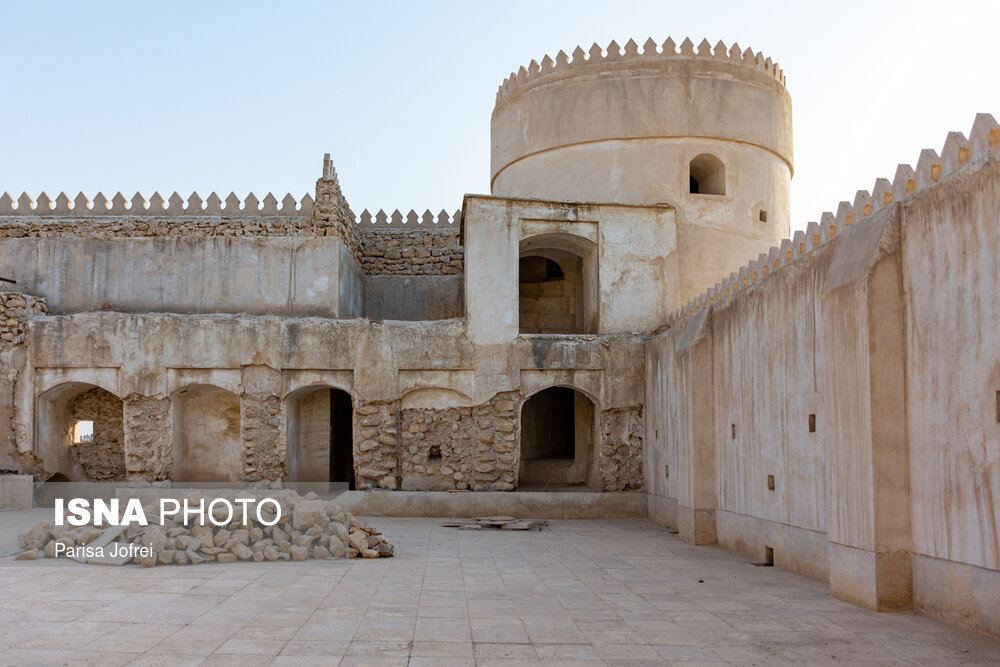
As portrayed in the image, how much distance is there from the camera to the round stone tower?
59.3ft

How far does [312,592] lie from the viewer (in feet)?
26.5

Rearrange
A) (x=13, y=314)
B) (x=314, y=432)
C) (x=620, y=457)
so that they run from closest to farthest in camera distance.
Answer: (x=620, y=457) → (x=13, y=314) → (x=314, y=432)

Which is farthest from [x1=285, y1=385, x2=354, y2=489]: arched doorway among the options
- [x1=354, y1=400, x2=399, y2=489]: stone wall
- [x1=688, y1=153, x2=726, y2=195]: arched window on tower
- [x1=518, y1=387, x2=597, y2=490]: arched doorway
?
[x1=688, y1=153, x2=726, y2=195]: arched window on tower

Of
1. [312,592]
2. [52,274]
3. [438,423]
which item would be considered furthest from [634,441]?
[52,274]

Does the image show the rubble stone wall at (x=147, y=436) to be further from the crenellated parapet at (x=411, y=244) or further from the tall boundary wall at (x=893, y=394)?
the tall boundary wall at (x=893, y=394)

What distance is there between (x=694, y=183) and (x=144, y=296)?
40.6ft

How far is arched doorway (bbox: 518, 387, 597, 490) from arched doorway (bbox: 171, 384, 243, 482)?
6.03 meters

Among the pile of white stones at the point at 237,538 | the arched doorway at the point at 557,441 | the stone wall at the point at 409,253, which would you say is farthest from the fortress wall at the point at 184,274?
the pile of white stones at the point at 237,538

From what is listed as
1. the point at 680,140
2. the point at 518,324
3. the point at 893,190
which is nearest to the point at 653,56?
the point at 680,140

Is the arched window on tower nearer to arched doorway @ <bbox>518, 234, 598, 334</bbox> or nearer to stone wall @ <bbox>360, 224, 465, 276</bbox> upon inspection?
arched doorway @ <bbox>518, 234, 598, 334</bbox>

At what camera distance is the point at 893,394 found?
23.9ft

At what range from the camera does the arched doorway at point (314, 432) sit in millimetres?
16844

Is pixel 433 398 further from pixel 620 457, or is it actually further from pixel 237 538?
pixel 237 538

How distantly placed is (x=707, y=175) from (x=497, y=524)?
9663 mm
